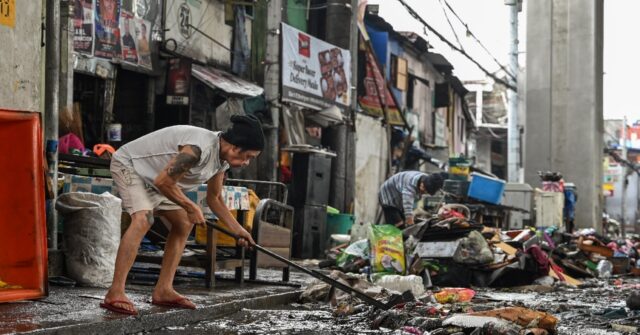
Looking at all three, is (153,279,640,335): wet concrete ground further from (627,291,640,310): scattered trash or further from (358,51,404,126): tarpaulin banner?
(358,51,404,126): tarpaulin banner

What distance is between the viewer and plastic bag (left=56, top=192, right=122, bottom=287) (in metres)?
8.45

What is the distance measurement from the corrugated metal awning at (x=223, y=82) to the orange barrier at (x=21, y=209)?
1183cm

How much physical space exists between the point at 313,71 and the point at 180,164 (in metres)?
14.9

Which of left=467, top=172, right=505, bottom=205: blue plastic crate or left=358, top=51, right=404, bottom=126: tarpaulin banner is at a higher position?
left=358, top=51, right=404, bottom=126: tarpaulin banner

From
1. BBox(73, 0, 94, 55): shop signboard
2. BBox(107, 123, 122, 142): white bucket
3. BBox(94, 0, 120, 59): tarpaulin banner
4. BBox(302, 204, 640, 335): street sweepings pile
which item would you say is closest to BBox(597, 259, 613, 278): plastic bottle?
BBox(302, 204, 640, 335): street sweepings pile

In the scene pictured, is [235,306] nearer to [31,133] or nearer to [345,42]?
[31,133]

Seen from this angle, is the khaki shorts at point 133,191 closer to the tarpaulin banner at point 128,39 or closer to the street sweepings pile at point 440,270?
the street sweepings pile at point 440,270

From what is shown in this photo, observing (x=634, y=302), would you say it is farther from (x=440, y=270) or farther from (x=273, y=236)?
(x=440, y=270)

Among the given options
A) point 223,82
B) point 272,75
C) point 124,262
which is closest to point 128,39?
point 223,82

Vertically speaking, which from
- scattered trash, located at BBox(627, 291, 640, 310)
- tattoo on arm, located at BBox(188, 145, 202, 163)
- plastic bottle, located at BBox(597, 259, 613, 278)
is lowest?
plastic bottle, located at BBox(597, 259, 613, 278)

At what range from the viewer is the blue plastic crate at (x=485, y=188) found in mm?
23359

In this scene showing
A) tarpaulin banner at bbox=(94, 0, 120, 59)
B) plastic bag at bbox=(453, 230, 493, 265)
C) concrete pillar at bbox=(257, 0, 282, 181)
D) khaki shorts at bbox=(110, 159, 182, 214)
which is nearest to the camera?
khaki shorts at bbox=(110, 159, 182, 214)

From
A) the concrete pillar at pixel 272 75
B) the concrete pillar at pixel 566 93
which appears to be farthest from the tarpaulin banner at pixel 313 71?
the concrete pillar at pixel 566 93

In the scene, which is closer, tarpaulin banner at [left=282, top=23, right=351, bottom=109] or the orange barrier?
the orange barrier
